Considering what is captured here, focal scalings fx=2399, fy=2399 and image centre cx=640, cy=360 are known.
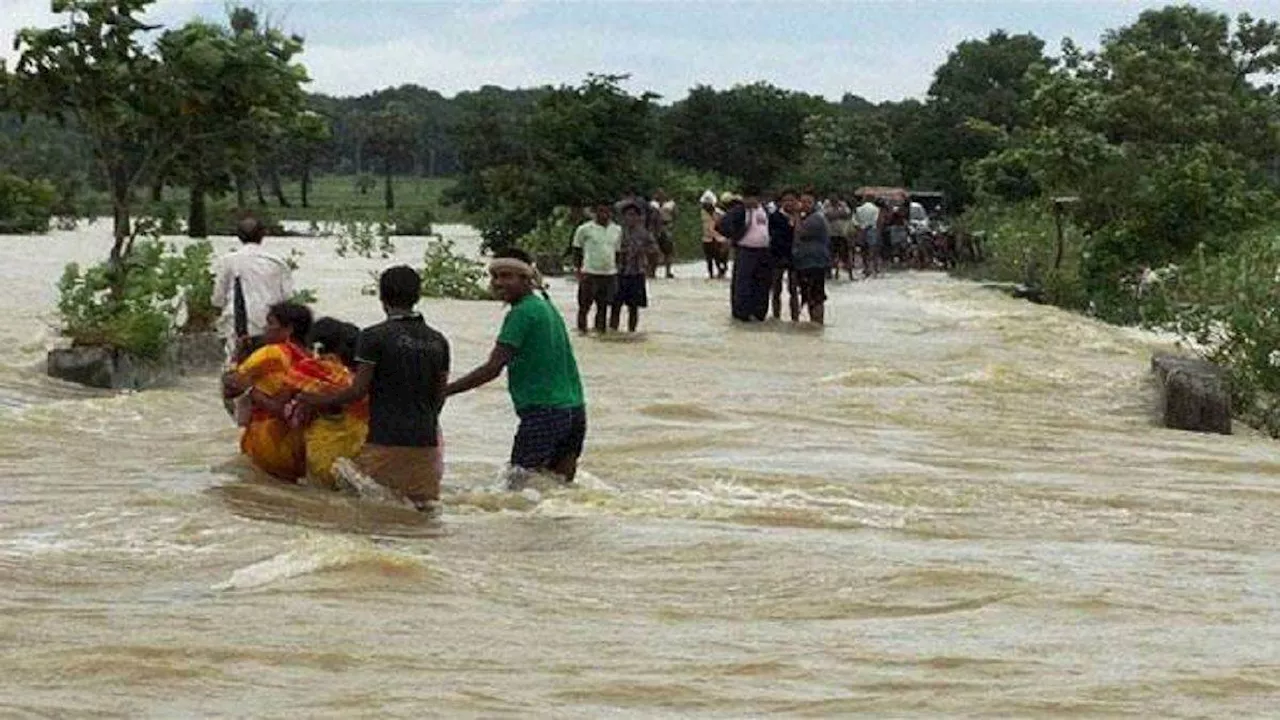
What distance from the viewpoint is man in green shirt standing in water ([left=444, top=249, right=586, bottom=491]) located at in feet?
35.5

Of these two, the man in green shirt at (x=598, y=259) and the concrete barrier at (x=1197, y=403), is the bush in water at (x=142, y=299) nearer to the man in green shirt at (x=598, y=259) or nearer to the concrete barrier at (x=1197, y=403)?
the man in green shirt at (x=598, y=259)

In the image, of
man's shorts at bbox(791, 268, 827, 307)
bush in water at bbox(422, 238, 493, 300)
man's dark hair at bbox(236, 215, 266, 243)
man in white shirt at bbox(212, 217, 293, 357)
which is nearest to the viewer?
man in white shirt at bbox(212, 217, 293, 357)

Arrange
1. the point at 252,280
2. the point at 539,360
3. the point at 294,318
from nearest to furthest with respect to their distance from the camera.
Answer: the point at 539,360 < the point at 294,318 < the point at 252,280

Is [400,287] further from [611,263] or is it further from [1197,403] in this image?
[611,263]

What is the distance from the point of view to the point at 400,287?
10.4 meters

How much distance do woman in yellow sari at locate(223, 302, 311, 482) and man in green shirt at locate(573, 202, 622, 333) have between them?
1103cm

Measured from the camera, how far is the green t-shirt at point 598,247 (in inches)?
886

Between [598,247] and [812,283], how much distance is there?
138 inches

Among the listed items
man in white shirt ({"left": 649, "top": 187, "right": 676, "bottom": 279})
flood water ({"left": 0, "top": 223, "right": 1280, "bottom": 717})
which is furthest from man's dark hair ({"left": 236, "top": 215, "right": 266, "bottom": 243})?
man in white shirt ({"left": 649, "top": 187, "right": 676, "bottom": 279})

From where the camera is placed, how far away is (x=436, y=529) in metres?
10.5

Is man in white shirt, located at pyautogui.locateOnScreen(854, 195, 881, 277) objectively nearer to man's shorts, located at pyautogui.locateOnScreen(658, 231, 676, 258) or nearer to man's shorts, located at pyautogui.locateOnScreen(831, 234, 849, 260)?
man's shorts, located at pyautogui.locateOnScreen(831, 234, 849, 260)

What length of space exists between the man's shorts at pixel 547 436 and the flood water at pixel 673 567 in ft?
0.62

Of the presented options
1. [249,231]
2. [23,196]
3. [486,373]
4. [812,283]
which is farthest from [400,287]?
[812,283]

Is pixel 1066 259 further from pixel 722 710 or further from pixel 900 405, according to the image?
pixel 722 710
